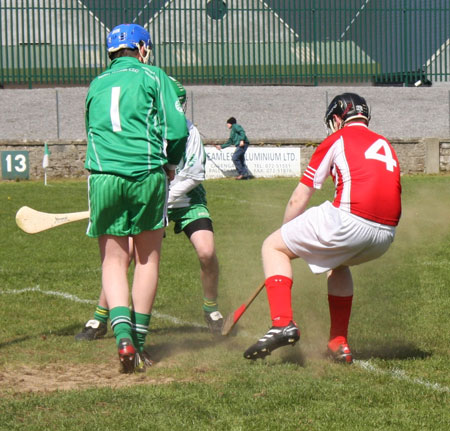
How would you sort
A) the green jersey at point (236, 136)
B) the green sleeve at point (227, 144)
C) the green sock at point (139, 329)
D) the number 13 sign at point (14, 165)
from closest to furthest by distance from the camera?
the green sock at point (139, 329), the number 13 sign at point (14, 165), the green jersey at point (236, 136), the green sleeve at point (227, 144)

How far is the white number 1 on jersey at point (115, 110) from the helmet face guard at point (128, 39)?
42 cm

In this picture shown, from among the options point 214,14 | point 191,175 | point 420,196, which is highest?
point 214,14

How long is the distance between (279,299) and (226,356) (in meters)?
0.72

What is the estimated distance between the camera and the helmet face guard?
532 centimetres

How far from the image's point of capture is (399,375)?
4895 millimetres

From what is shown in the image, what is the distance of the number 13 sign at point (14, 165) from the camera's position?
920 inches

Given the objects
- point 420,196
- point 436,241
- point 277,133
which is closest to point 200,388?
point 436,241

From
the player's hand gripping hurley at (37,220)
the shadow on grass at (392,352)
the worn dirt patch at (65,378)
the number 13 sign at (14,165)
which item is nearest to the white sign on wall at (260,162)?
the number 13 sign at (14,165)

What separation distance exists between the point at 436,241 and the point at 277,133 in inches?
643

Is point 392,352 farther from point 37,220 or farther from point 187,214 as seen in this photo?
point 37,220

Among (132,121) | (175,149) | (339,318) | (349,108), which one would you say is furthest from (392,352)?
(132,121)

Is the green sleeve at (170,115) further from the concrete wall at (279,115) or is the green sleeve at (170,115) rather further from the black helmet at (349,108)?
the concrete wall at (279,115)

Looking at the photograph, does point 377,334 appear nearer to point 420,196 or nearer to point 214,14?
point 420,196

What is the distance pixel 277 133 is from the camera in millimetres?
27812
